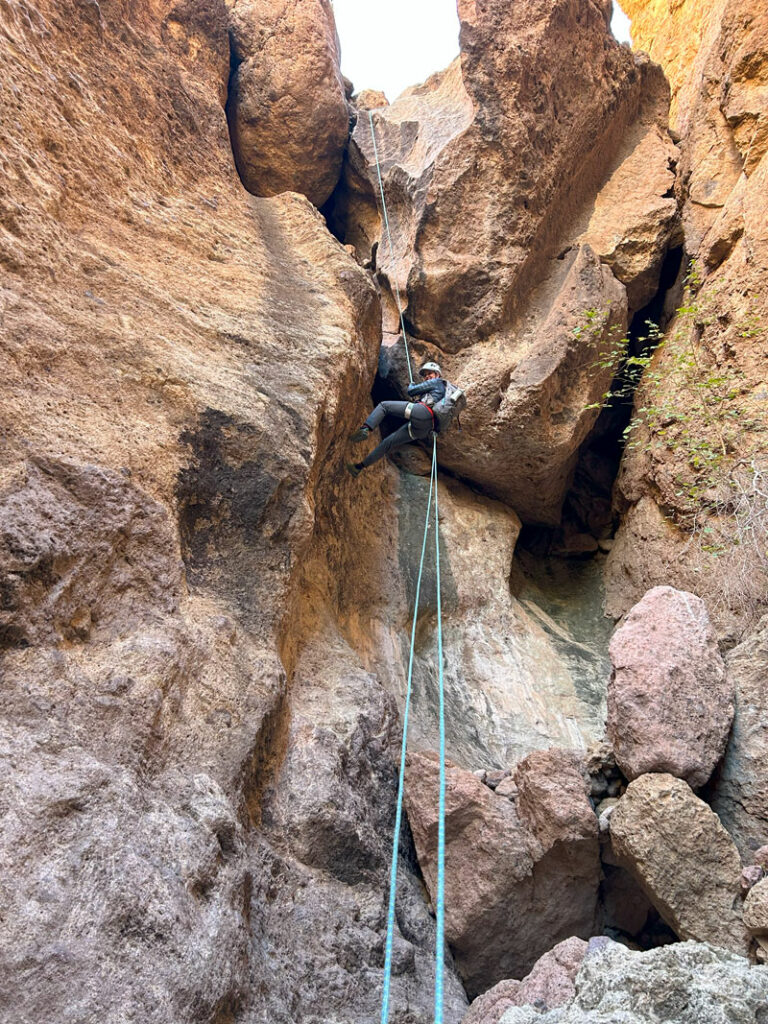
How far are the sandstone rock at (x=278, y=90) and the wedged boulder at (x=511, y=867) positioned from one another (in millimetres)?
8226

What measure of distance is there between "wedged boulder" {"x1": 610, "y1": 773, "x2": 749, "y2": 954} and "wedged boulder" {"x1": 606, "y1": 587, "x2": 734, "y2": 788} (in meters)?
0.26

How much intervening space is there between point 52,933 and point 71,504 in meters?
2.04

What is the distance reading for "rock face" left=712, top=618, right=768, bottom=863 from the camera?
4.14 meters

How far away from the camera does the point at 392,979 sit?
3.73 meters

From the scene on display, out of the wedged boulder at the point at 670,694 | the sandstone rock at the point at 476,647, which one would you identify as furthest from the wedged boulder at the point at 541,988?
the sandstone rock at the point at 476,647

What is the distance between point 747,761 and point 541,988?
2050mm

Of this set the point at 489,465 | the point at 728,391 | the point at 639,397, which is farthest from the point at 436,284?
the point at 728,391

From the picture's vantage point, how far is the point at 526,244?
800 centimetres

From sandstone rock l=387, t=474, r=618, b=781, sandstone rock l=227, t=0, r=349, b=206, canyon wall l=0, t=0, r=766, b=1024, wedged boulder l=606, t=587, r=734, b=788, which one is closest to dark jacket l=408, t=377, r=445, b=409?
canyon wall l=0, t=0, r=766, b=1024

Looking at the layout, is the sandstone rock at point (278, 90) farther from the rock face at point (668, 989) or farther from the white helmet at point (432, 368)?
the rock face at point (668, 989)

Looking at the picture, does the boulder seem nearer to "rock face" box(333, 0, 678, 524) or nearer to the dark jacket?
the dark jacket

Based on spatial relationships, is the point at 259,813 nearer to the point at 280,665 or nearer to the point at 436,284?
the point at 280,665

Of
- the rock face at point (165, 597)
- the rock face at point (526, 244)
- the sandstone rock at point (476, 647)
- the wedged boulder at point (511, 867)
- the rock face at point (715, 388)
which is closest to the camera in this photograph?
the rock face at point (165, 597)

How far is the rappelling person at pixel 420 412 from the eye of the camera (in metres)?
6.74
